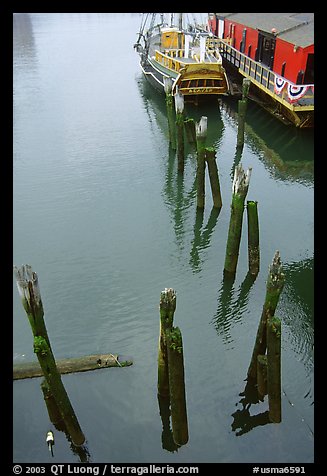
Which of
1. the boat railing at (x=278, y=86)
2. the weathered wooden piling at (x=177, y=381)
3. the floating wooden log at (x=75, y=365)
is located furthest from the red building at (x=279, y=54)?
the weathered wooden piling at (x=177, y=381)

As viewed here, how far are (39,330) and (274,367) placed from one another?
14.3 feet

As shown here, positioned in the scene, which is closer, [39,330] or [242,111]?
[39,330]

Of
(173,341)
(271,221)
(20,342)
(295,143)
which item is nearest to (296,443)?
(173,341)

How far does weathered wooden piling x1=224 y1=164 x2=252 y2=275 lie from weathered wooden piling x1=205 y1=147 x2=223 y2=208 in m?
3.24

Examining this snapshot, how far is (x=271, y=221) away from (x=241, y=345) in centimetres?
679

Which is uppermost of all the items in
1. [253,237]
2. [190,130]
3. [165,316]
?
[190,130]

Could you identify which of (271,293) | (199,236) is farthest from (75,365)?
(199,236)

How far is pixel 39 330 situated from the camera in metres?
7.23

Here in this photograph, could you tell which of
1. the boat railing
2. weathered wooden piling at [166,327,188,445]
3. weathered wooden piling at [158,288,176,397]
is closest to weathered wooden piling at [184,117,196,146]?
the boat railing

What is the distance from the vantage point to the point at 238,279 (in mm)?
13281

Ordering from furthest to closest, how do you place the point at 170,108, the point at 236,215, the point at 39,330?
the point at 170,108 → the point at 236,215 → the point at 39,330

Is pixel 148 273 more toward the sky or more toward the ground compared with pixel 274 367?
more toward the ground

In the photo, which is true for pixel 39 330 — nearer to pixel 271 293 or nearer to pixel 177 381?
pixel 177 381
